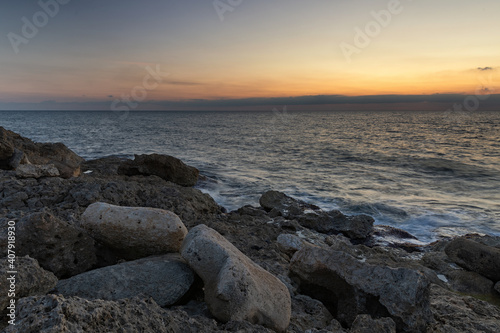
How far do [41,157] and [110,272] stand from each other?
11.3 meters

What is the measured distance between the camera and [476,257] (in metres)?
7.78

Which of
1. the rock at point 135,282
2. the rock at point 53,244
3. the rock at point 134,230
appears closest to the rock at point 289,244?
the rock at point 134,230

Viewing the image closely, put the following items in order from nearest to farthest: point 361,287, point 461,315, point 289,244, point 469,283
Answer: point 361,287
point 461,315
point 469,283
point 289,244

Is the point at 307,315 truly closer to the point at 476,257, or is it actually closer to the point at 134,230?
the point at 134,230

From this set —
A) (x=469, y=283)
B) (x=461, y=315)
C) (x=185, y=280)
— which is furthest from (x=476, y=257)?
(x=185, y=280)

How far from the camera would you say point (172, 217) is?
4.82 m

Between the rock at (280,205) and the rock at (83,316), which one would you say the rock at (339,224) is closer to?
the rock at (280,205)

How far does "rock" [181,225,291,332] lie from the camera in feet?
11.2

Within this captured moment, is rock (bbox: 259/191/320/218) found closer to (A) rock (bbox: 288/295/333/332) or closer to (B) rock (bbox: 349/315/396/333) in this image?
(A) rock (bbox: 288/295/333/332)

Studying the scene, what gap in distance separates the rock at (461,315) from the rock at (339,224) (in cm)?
515

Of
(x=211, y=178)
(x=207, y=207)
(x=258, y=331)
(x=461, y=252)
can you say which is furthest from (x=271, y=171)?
(x=258, y=331)

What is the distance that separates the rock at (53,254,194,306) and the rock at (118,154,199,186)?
369 inches

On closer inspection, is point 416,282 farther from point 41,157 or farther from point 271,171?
point 271,171

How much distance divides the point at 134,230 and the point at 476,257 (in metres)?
7.77
